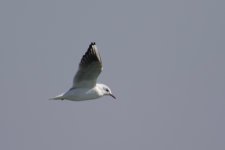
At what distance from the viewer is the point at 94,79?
1855 inches

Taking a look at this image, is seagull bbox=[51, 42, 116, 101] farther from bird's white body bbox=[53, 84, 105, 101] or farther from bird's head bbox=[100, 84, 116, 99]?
bird's head bbox=[100, 84, 116, 99]

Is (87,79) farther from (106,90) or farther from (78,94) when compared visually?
(106,90)

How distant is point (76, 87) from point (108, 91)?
230 cm

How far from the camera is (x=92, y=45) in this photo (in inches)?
1836

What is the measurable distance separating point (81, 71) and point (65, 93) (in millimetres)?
1125

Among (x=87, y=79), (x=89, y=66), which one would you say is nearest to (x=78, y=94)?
(x=87, y=79)

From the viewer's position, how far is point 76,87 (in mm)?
47094

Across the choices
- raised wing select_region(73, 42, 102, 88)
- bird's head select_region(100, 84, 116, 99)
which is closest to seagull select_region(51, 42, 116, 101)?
raised wing select_region(73, 42, 102, 88)

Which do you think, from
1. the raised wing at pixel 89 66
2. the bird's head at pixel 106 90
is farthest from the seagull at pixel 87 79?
the bird's head at pixel 106 90

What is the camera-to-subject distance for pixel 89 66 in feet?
152

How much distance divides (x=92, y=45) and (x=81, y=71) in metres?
1.03

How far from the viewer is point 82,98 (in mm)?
47188

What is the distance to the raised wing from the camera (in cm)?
4641

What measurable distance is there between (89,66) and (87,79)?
0.74m
